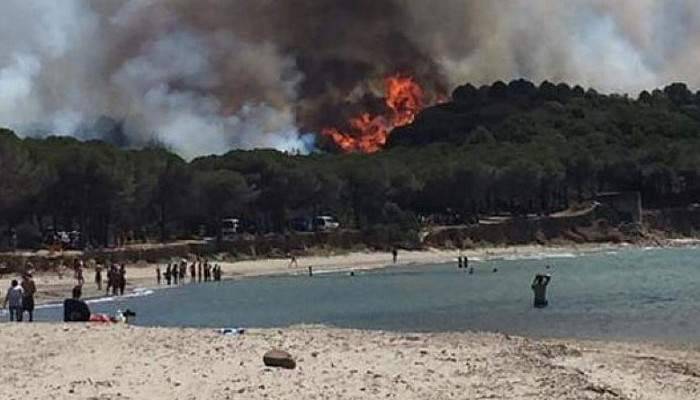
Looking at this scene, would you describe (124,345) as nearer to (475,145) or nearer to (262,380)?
(262,380)

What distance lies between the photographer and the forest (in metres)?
80.4

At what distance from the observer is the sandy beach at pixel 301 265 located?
57219 millimetres

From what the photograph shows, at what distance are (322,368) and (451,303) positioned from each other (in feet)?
94.4

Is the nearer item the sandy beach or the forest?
the sandy beach

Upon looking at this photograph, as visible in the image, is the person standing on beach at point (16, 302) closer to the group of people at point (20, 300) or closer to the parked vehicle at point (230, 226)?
the group of people at point (20, 300)

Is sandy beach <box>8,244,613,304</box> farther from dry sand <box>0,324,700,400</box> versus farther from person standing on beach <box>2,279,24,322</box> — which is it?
dry sand <box>0,324,700,400</box>

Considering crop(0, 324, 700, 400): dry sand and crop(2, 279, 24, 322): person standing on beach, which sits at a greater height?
crop(2, 279, 24, 322): person standing on beach

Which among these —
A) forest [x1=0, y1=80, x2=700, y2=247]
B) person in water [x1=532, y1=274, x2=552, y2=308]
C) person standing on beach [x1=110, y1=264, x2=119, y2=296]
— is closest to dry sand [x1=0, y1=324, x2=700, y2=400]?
person in water [x1=532, y1=274, x2=552, y2=308]

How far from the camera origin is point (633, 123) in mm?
188000

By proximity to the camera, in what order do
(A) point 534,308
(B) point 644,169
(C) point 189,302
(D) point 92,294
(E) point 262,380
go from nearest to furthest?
(E) point 262,380 → (A) point 534,308 → (C) point 189,302 → (D) point 92,294 → (B) point 644,169

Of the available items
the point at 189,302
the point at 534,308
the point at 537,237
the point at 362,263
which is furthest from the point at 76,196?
the point at 537,237

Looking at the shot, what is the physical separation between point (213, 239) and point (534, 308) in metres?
52.3

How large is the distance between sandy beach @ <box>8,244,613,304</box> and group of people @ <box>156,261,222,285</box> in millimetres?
725

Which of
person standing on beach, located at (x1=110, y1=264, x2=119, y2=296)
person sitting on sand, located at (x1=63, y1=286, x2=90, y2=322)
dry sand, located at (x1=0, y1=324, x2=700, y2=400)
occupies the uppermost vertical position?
person standing on beach, located at (x1=110, y1=264, x2=119, y2=296)
